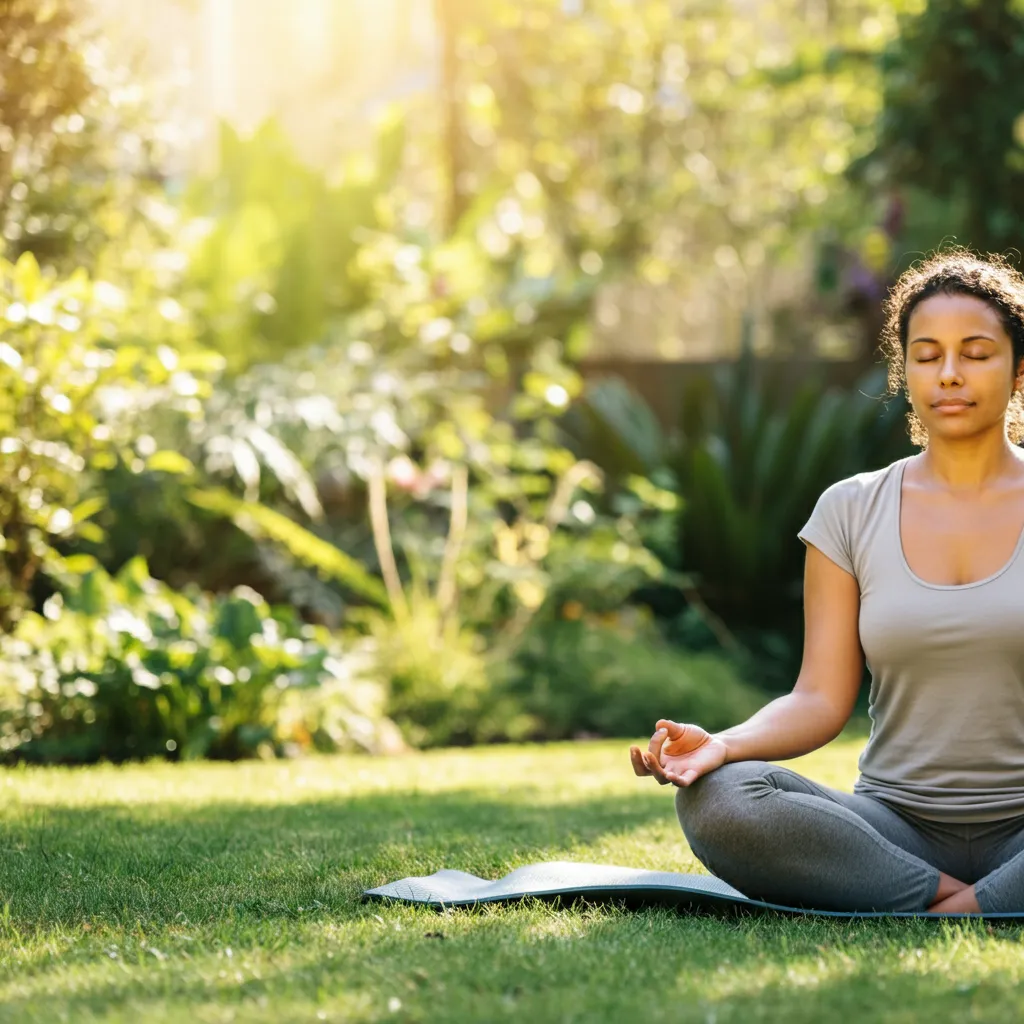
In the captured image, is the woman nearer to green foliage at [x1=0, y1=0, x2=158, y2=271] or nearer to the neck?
the neck

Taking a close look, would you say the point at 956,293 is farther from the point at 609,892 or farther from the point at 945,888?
the point at 609,892

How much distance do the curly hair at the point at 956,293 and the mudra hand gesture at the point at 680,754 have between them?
0.86 metres

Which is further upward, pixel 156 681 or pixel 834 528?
pixel 834 528

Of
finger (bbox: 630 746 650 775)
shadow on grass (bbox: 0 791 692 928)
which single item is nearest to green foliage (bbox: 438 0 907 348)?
shadow on grass (bbox: 0 791 692 928)

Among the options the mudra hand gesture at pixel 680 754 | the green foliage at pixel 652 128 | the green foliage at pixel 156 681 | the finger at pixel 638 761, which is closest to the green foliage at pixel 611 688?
the green foliage at pixel 156 681

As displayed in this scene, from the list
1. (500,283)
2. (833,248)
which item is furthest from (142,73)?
(833,248)

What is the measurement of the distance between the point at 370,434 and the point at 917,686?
18.2 feet

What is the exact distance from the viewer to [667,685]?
A: 25.8 ft

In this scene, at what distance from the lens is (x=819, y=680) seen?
3.28 metres

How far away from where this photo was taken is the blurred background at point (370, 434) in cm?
620

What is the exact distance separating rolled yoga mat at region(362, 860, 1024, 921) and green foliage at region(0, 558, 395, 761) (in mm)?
2943

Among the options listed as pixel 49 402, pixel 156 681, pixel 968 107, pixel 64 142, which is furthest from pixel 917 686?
pixel 968 107

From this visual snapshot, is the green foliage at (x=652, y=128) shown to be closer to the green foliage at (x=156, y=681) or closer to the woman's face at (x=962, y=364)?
the green foliage at (x=156, y=681)

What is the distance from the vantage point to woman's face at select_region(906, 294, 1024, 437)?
10.4 ft
